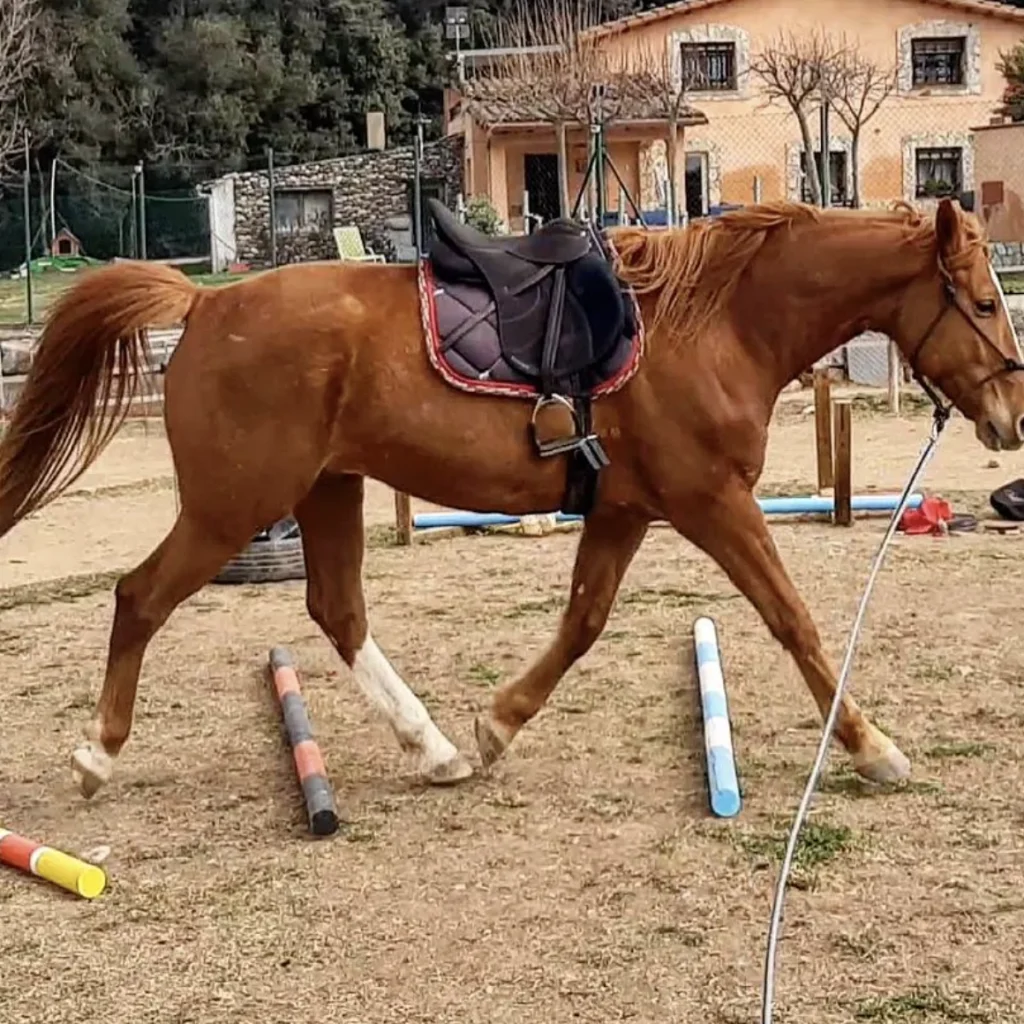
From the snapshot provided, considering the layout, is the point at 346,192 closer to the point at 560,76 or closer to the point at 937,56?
the point at 560,76

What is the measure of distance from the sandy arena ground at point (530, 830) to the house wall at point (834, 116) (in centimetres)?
2842

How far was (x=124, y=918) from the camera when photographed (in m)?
4.16

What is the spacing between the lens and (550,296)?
15.9 feet

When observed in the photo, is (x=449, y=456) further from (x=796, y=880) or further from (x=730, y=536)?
(x=796, y=880)

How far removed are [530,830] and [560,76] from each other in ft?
86.3

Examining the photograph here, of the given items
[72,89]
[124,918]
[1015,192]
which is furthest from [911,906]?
[72,89]

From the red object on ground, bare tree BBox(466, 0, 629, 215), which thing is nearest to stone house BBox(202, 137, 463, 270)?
bare tree BBox(466, 0, 629, 215)

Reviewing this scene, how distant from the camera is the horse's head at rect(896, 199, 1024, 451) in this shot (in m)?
4.66

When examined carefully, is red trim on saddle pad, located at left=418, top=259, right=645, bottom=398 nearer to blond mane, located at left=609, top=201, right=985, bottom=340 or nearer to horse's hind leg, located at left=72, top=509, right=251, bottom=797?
blond mane, located at left=609, top=201, right=985, bottom=340

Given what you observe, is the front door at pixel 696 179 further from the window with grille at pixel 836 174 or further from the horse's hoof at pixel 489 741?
the horse's hoof at pixel 489 741

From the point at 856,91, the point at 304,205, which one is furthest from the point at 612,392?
the point at 304,205

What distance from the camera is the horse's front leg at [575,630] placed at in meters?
5.20

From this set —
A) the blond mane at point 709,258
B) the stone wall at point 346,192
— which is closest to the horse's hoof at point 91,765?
the blond mane at point 709,258

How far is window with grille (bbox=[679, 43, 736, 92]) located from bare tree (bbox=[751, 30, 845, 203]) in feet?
2.32
